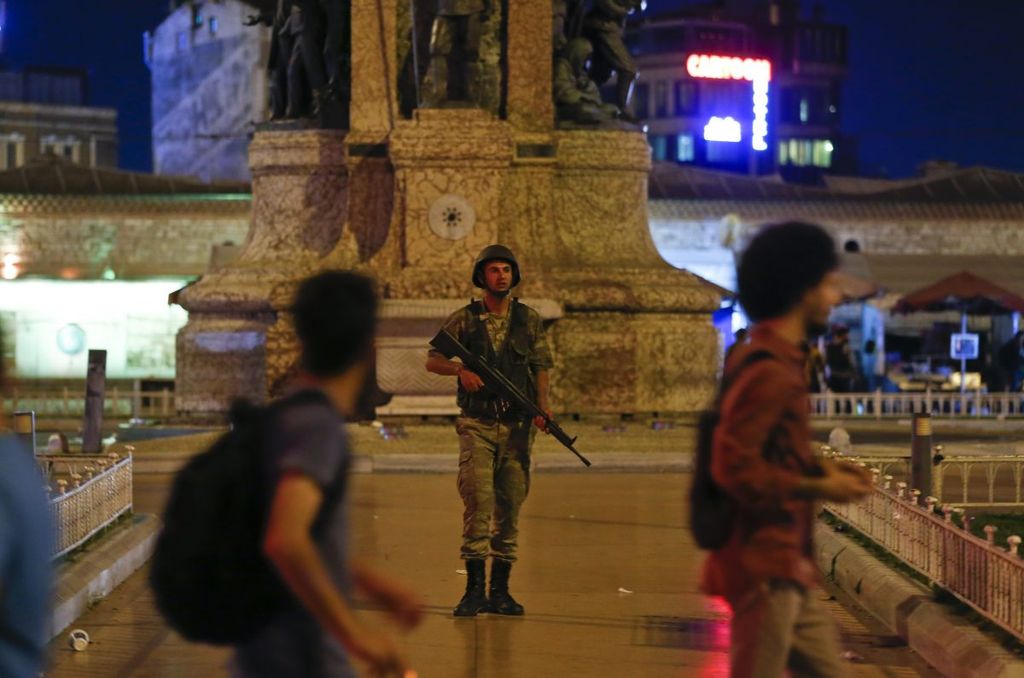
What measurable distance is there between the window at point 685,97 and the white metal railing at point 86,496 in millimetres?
83076

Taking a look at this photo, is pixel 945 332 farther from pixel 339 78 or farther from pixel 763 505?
pixel 763 505

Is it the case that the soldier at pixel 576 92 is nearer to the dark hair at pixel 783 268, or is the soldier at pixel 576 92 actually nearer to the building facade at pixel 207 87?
the dark hair at pixel 783 268

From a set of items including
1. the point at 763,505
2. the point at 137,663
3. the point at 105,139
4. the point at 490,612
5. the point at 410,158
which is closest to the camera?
the point at 763,505

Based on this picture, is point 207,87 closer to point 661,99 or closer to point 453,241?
point 661,99

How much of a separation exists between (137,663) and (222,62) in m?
63.2

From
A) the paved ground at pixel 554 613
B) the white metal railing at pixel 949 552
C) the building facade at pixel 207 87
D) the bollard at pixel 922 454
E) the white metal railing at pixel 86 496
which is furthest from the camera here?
the building facade at pixel 207 87

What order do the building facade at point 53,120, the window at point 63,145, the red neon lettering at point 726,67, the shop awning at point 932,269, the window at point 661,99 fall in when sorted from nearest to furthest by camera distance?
the shop awning at point 932,269 → the building facade at point 53,120 → the window at point 63,145 → the red neon lettering at point 726,67 → the window at point 661,99

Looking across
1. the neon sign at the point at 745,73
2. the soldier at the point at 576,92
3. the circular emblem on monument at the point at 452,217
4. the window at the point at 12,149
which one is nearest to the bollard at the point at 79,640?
the circular emblem on monument at the point at 452,217

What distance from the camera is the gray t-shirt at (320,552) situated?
4430mm

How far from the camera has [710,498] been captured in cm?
529

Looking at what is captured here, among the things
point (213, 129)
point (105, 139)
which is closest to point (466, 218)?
point (213, 129)

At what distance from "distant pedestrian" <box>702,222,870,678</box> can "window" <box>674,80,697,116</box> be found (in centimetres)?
9021

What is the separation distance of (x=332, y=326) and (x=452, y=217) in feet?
49.2

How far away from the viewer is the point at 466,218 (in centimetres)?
1959
